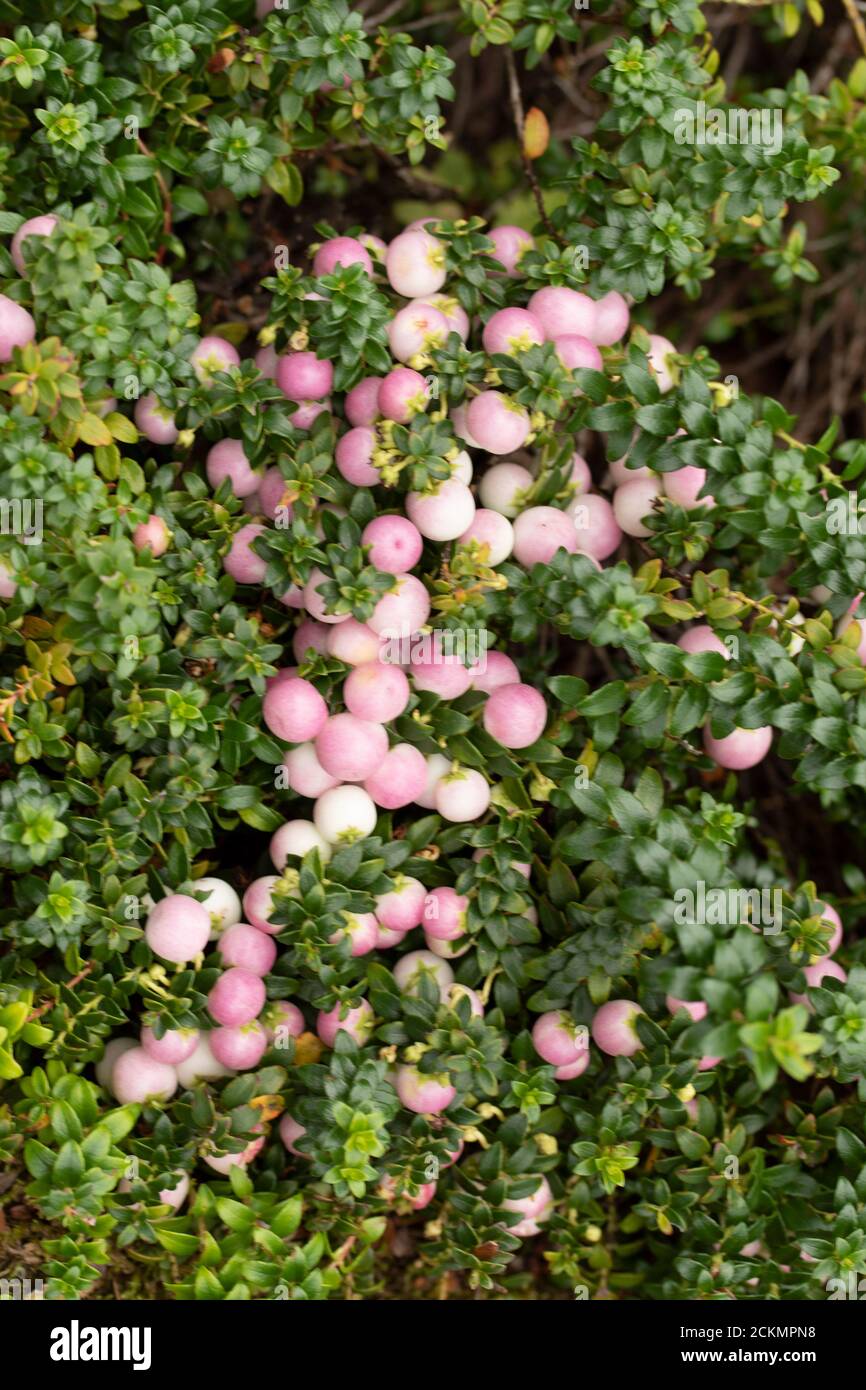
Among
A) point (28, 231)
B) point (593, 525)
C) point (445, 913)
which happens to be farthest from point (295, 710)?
point (28, 231)

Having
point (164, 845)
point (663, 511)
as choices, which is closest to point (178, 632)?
point (164, 845)

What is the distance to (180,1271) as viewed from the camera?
2109 mm

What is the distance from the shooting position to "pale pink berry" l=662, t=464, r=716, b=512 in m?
2.18

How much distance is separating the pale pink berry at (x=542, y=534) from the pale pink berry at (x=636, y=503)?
0.15 m

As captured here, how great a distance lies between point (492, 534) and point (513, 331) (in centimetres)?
36

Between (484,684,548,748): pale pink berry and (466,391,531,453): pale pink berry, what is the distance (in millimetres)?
444

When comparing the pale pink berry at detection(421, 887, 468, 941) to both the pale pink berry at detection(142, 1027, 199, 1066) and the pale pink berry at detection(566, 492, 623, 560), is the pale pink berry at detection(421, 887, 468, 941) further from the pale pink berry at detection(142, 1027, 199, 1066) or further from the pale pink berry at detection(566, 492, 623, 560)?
the pale pink berry at detection(566, 492, 623, 560)

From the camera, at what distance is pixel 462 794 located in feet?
6.91

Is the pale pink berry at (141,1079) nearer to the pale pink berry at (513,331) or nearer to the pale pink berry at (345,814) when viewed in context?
the pale pink berry at (345,814)

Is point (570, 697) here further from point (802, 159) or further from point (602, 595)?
point (802, 159)

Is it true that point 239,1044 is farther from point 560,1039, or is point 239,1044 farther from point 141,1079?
point 560,1039

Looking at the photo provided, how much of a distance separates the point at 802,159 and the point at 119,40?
4.35 feet

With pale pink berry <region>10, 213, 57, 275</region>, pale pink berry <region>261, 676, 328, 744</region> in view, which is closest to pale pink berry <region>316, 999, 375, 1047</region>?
pale pink berry <region>261, 676, 328, 744</region>

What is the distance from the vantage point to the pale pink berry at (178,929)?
6.49ft
